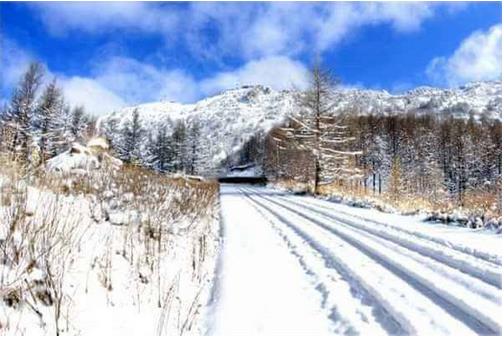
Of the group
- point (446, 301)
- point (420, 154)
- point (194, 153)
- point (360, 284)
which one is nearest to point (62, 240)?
point (360, 284)

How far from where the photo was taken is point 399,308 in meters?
3.37

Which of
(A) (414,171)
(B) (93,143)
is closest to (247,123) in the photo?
(A) (414,171)

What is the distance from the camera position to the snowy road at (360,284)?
3199mm

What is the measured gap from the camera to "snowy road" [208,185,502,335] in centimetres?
320

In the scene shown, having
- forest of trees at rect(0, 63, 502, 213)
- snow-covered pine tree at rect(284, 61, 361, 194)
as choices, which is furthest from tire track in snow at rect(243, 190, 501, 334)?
snow-covered pine tree at rect(284, 61, 361, 194)

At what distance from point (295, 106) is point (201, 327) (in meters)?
25.7

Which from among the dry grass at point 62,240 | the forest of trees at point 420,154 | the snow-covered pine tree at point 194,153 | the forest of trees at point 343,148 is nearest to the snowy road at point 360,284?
the dry grass at point 62,240

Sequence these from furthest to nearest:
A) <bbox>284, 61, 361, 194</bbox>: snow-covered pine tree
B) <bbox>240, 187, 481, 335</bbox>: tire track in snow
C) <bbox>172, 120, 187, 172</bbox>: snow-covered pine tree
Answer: <bbox>172, 120, 187, 172</bbox>: snow-covered pine tree
<bbox>284, 61, 361, 194</bbox>: snow-covered pine tree
<bbox>240, 187, 481, 335</bbox>: tire track in snow

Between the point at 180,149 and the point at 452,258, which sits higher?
the point at 180,149

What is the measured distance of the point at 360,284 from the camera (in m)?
4.19

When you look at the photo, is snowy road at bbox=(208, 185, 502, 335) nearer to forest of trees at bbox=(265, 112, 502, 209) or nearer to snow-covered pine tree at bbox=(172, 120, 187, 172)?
forest of trees at bbox=(265, 112, 502, 209)

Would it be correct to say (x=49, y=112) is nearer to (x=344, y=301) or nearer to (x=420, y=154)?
(x=344, y=301)

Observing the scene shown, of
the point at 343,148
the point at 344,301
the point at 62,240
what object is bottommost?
the point at 344,301

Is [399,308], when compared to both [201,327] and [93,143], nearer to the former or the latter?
[201,327]
